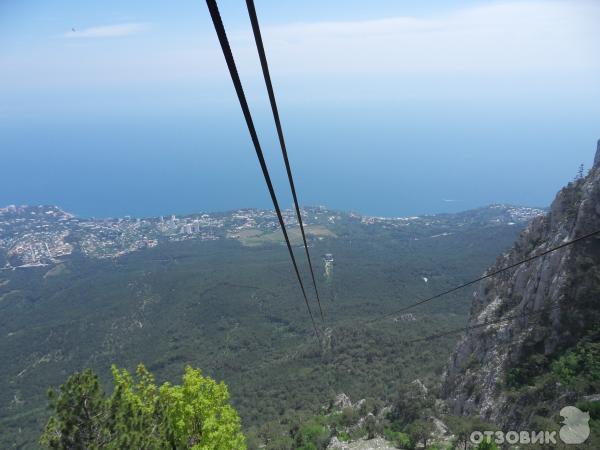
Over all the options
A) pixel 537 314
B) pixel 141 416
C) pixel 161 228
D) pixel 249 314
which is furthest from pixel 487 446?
pixel 161 228

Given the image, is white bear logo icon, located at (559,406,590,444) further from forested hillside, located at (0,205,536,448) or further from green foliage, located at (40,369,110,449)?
forested hillside, located at (0,205,536,448)

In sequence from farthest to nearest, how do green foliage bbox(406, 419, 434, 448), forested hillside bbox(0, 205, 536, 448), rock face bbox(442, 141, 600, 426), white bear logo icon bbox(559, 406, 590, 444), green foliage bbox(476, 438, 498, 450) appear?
1. forested hillside bbox(0, 205, 536, 448)
2. rock face bbox(442, 141, 600, 426)
3. green foliage bbox(406, 419, 434, 448)
4. green foliage bbox(476, 438, 498, 450)
5. white bear logo icon bbox(559, 406, 590, 444)

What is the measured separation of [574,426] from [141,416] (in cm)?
1439

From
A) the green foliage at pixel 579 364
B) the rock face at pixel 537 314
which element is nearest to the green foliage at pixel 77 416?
the rock face at pixel 537 314

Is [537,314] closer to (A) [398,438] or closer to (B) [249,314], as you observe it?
(A) [398,438]

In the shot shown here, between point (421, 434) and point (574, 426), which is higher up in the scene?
point (574, 426)

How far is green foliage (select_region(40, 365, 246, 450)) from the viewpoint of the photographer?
35.4 ft

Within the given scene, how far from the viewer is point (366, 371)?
47.2 meters

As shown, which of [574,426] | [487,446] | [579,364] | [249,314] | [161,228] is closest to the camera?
[574,426]

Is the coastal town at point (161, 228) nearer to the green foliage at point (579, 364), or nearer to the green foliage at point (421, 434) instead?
the green foliage at point (421, 434)

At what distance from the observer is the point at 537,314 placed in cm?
2288

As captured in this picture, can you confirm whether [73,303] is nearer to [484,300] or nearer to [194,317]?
[194,317]

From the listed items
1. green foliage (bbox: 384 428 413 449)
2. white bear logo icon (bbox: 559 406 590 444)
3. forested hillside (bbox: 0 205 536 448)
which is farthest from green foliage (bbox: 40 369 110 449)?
forested hillside (bbox: 0 205 536 448)

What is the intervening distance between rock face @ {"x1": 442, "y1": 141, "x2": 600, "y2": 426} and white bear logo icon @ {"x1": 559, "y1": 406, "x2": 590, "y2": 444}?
2.93m
